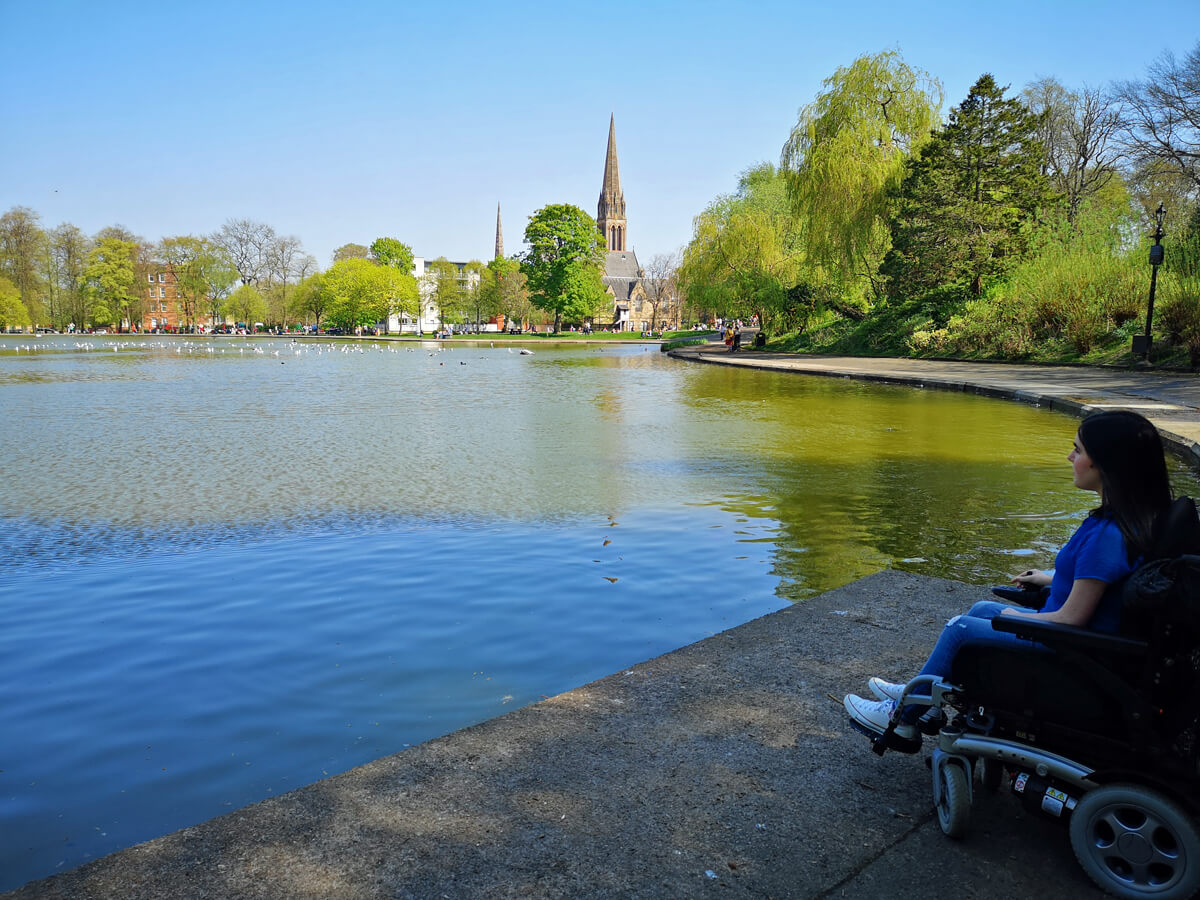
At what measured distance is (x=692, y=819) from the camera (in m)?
2.65

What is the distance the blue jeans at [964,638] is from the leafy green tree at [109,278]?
343ft

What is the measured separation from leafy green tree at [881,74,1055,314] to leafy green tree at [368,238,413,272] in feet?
265

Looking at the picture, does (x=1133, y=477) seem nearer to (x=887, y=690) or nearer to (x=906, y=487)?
(x=887, y=690)

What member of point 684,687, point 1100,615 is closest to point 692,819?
point 684,687

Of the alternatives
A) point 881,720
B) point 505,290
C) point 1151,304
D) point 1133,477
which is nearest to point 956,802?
point 881,720

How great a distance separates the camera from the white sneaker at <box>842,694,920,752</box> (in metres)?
2.73

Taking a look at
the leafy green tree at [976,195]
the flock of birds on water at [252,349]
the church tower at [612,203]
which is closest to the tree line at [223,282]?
the flock of birds on water at [252,349]

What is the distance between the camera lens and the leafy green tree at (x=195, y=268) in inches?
3752

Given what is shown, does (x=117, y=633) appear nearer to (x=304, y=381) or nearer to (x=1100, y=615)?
(x=1100, y=615)

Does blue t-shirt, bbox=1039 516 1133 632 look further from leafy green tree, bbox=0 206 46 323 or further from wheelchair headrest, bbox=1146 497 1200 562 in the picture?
leafy green tree, bbox=0 206 46 323

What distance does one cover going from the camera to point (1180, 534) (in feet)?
7.48

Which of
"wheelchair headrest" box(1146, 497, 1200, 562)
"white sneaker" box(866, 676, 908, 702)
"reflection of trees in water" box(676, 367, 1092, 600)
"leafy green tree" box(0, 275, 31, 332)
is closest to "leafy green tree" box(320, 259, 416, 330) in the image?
"leafy green tree" box(0, 275, 31, 332)

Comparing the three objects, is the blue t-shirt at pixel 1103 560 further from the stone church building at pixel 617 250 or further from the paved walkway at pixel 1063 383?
the stone church building at pixel 617 250

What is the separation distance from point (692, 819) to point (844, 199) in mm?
36398
